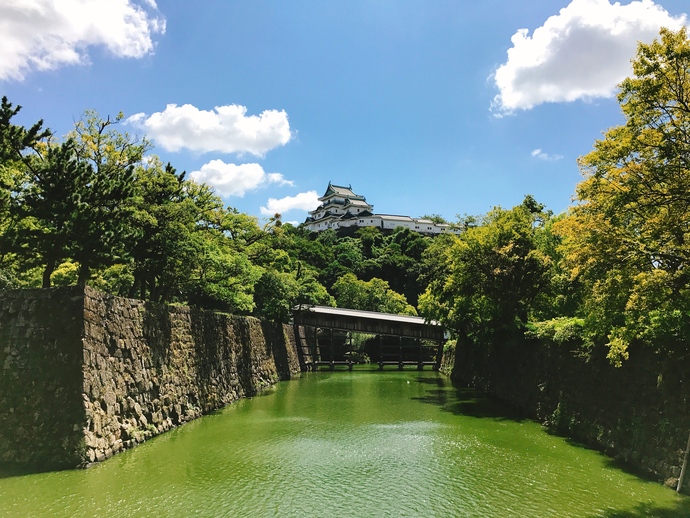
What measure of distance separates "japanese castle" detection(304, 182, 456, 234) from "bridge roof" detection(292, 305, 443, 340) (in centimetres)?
4873

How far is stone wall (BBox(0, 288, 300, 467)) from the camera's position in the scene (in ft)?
28.7

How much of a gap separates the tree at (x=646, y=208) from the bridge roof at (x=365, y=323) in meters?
25.8

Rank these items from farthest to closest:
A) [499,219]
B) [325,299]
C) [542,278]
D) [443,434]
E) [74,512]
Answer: [325,299]
[499,219]
[542,278]
[443,434]
[74,512]

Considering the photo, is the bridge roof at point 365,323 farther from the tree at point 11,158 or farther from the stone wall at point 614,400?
the tree at point 11,158

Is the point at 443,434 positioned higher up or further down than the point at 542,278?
further down

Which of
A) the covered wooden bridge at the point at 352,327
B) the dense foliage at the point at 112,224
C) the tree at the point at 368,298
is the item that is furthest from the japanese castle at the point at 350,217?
the dense foliage at the point at 112,224

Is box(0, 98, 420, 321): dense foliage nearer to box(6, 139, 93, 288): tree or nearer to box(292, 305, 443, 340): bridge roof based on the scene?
box(6, 139, 93, 288): tree

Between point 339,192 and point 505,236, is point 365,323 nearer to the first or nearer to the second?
point 505,236

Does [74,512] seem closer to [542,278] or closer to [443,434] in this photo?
[443,434]

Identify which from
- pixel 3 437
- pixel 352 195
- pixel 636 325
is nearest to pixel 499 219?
pixel 636 325

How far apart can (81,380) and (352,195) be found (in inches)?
3454

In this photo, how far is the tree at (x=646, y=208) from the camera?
6949 mm

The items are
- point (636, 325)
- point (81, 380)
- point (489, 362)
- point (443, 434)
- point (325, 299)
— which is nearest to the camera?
point (636, 325)

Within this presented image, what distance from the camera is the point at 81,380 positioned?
8961mm
